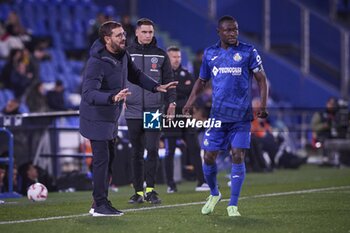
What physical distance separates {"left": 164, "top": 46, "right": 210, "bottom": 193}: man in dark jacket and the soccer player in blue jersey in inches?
162

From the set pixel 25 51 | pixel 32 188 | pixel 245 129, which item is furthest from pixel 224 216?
pixel 25 51

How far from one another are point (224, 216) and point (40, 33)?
13.3m

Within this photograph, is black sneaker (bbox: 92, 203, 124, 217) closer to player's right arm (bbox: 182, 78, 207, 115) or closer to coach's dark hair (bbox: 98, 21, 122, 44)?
player's right arm (bbox: 182, 78, 207, 115)

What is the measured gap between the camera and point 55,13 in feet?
76.2

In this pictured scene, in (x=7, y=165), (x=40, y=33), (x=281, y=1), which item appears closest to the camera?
(x=7, y=165)

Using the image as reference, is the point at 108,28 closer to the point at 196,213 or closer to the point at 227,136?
the point at 227,136

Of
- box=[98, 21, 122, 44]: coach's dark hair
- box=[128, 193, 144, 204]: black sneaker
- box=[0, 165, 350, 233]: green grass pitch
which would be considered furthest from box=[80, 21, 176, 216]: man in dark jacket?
box=[128, 193, 144, 204]: black sneaker

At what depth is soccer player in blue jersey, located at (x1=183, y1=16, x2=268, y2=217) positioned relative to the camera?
10344 mm

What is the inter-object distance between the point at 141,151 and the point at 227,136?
208 centimetres

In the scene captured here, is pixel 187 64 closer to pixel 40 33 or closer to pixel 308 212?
pixel 40 33

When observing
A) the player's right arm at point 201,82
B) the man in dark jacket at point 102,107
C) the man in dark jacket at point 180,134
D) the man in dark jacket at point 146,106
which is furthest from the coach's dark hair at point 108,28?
the man in dark jacket at point 180,134

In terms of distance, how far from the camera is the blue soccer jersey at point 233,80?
410 inches

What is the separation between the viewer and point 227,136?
10.6 metres

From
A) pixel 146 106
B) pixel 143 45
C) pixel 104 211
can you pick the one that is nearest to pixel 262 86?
pixel 104 211
